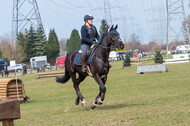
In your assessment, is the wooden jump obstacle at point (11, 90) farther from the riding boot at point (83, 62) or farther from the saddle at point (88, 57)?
the riding boot at point (83, 62)

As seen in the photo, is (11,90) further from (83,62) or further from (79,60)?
(83,62)

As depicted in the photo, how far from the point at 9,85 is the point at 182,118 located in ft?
38.8

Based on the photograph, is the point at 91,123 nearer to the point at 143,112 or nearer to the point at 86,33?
the point at 143,112

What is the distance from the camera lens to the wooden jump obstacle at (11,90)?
17.6 m

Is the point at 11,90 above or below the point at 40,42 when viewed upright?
below

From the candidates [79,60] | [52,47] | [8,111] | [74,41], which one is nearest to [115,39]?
[79,60]

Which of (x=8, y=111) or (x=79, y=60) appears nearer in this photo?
(x=8, y=111)

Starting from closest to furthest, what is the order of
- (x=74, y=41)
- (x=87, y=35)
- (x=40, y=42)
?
(x=87, y=35), (x=40, y=42), (x=74, y=41)

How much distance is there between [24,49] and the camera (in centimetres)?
9106

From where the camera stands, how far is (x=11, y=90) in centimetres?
1808

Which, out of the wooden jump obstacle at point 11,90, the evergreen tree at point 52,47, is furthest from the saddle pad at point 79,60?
the evergreen tree at point 52,47

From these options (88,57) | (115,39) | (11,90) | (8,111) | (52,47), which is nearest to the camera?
(8,111)

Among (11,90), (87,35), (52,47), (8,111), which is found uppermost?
(52,47)

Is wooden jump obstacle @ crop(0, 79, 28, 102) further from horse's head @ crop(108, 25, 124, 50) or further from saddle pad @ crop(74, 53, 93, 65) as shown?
horse's head @ crop(108, 25, 124, 50)
